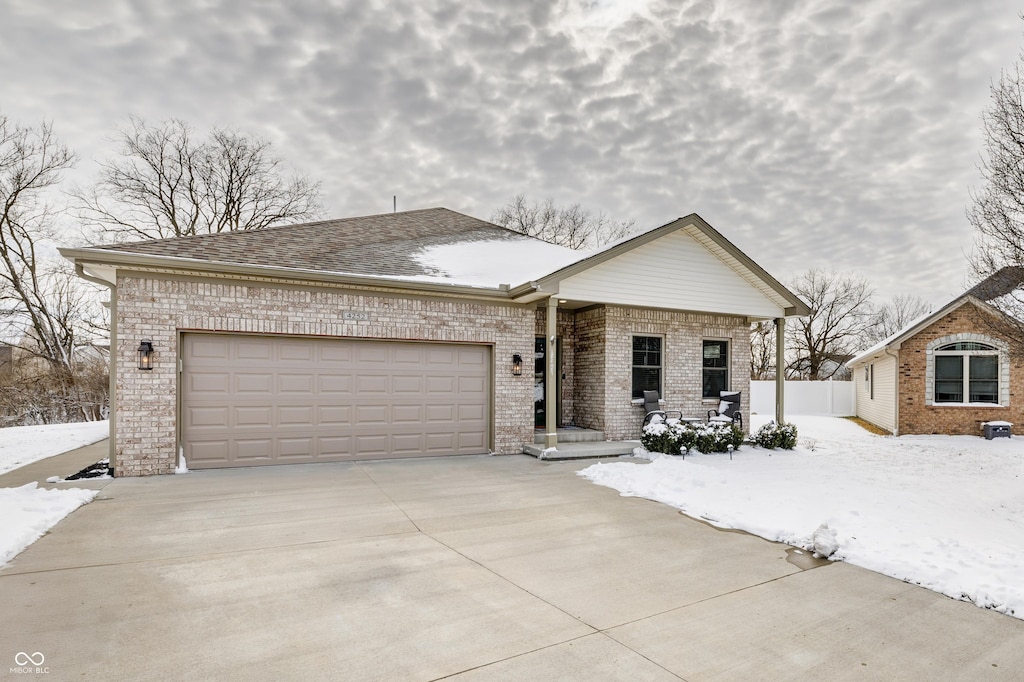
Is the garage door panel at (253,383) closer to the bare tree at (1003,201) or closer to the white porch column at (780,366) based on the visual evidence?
the white porch column at (780,366)

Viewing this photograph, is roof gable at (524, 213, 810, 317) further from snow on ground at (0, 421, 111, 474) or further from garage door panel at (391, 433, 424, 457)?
snow on ground at (0, 421, 111, 474)

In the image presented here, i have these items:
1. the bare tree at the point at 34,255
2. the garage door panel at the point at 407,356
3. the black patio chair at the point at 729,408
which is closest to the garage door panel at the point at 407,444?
the garage door panel at the point at 407,356

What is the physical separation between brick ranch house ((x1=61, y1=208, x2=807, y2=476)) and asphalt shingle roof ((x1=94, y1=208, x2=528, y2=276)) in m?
0.06

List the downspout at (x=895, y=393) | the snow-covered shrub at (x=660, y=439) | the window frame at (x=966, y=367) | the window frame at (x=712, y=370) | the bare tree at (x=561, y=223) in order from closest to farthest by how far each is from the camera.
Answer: the snow-covered shrub at (x=660, y=439), the window frame at (x=712, y=370), the window frame at (x=966, y=367), the downspout at (x=895, y=393), the bare tree at (x=561, y=223)

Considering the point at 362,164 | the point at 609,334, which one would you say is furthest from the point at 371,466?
the point at 362,164

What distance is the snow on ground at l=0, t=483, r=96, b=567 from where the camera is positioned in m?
4.42

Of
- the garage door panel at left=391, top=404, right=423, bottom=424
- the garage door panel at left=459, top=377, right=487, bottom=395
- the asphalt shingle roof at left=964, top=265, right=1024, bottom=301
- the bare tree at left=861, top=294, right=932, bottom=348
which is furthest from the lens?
the bare tree at left=861, top=294, right=932, bottom=348

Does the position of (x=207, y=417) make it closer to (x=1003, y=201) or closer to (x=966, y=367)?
(x=1003, y=201)

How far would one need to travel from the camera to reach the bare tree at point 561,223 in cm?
2827

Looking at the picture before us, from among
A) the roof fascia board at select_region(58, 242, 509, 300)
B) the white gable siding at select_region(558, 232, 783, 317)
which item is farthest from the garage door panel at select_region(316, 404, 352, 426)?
the white gable siding at select_region(558, 232, 783, 317)

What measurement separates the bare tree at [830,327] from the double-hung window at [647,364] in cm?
2331

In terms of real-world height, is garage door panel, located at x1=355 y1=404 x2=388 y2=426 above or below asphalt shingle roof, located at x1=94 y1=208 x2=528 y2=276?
below

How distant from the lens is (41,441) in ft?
37.7

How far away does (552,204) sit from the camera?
28.5 meters
